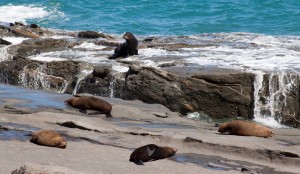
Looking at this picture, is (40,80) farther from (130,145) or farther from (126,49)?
(130,145)

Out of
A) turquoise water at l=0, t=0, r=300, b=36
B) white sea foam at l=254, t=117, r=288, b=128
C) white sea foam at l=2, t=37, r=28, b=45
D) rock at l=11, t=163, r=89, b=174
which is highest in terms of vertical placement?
turquoise water at l=0, t=0, r=300, b=36

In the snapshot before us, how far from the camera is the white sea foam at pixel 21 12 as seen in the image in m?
33.2

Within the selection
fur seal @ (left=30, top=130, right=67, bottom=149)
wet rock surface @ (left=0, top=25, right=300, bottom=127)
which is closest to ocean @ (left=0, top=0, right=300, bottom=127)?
wet rock surface @ (left=0, top=25, right=300, bottom=127)

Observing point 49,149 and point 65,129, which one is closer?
point 49,149

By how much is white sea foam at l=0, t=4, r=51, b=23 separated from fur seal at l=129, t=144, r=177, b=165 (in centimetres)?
2657

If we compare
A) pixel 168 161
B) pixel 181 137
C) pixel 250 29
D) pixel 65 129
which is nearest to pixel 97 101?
pixel 65 129

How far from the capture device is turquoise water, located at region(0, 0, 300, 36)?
87.4 ft

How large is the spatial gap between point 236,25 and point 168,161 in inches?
828

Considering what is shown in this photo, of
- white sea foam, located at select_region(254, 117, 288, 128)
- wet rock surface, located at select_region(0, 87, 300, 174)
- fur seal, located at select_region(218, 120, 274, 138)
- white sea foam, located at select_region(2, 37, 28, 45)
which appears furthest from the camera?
white sea foam, located at select_region(2, 37, 28, 45)

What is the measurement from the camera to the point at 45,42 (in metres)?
17.3

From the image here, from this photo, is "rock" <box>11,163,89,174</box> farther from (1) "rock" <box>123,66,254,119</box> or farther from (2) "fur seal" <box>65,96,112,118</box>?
(1) "rock" <box>123,66,254,119</box>

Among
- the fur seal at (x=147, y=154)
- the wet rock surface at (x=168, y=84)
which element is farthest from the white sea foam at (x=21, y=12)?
the fur seal at (x=147, y=154)

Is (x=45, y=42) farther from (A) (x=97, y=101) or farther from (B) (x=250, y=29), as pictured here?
(B) (x=250, y=29)

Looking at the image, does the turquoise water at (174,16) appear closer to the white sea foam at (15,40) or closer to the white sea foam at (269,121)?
the white sea foam at (15,40)
